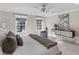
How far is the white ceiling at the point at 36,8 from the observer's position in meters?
1.60

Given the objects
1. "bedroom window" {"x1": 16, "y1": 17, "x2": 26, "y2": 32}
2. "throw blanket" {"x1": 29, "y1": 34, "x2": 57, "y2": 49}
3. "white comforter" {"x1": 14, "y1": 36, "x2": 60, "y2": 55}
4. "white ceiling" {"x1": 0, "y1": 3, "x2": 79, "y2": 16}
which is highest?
"white ceiling" {"x1": 0, "y1": 3, "x2": 79, "y2": 16}

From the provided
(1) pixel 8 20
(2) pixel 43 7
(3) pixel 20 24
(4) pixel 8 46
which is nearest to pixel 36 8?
(2) pixel 43 7

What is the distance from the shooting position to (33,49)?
61.9 inches

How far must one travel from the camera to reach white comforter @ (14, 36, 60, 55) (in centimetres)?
153

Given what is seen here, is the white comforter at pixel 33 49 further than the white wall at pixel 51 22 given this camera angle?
No

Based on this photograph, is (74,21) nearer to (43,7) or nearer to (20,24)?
(43,7)

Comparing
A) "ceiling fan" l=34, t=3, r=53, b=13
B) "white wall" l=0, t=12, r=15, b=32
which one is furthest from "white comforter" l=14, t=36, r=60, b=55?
"ceiling fan" l=34, t=3, r=53, b=13

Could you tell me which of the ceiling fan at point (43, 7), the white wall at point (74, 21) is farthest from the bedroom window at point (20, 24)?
the white wall at point (74, 21)

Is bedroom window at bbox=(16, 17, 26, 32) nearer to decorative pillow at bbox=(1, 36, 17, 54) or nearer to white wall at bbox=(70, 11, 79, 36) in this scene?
decorative pillow at bbox=(1, 36, 17, 54)

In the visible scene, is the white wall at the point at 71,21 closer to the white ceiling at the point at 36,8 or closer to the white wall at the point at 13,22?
the white ceiling at the point at 36,8

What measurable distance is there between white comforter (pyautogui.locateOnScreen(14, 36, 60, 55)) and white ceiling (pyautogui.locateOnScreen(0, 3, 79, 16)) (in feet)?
1.75

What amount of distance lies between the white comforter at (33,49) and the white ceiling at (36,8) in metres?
0.53
